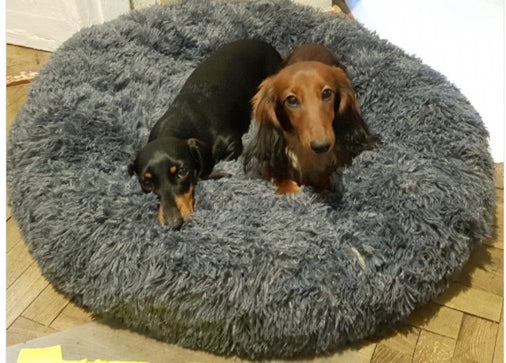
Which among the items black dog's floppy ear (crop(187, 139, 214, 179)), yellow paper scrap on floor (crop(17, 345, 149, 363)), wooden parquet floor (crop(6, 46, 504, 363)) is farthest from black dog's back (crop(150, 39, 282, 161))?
yellow paper scrap on floor (crop(17, 345, 149, 363))

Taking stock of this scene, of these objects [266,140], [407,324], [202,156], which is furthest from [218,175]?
[407,324]

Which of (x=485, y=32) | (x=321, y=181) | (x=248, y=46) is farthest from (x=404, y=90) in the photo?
(x=485, y=32)

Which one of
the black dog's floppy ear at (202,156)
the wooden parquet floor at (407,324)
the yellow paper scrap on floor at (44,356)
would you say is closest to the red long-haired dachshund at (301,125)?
the black dog's floppy ear at (202,156)

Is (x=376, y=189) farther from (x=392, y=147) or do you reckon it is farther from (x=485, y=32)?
(x=485, y=32)

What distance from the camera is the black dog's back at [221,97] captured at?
6.44 ft

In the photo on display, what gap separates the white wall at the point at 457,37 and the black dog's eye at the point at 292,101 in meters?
1.08

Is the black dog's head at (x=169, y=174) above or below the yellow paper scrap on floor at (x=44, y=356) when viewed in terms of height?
above

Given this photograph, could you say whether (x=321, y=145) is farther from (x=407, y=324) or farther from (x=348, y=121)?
(x=407, y=324)

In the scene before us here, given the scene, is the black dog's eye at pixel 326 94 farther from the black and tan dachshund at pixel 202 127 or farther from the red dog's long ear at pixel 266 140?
the black and tan dachshund at pixel 202 127

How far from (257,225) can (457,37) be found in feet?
6.31

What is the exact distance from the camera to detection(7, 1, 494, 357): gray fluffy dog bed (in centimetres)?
142

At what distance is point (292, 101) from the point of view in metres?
1.61

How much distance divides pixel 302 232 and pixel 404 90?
0.74m

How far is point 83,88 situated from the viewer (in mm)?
2006
